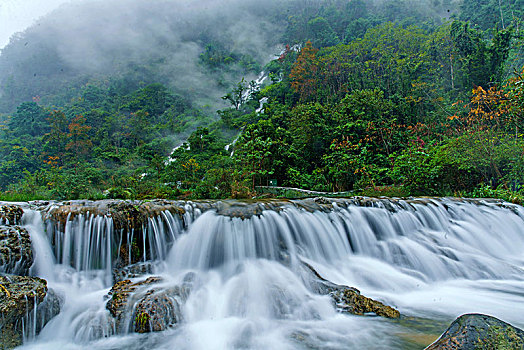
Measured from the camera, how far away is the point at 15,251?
4.61 metres

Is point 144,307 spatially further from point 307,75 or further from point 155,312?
point 307,75

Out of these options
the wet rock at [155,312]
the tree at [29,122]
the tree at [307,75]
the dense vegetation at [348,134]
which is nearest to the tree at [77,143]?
the dense vegetation at [348,134]

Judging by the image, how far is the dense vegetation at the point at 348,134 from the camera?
1114 cm

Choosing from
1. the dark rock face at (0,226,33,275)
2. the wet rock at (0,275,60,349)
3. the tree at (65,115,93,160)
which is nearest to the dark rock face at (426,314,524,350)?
the wet rock at (0,275,60,349)

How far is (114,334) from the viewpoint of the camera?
3.79 m

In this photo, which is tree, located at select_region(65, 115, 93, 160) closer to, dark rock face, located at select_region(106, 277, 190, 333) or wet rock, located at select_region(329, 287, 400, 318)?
Answer: dark rock face, located at select_region(106, 277, 190, 333)

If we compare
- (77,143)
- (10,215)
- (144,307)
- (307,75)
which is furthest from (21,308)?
(77,143)

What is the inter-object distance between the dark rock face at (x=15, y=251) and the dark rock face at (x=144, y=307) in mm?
1738

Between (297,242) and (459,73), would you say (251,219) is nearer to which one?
(297,242)

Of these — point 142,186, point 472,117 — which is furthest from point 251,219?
point 472,117

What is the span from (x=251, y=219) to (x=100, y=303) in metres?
3.37

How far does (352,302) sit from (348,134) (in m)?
12.9

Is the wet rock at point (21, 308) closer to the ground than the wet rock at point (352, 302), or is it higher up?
higher up

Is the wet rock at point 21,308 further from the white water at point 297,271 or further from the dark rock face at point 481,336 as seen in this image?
the dark rock face at point 481,336
